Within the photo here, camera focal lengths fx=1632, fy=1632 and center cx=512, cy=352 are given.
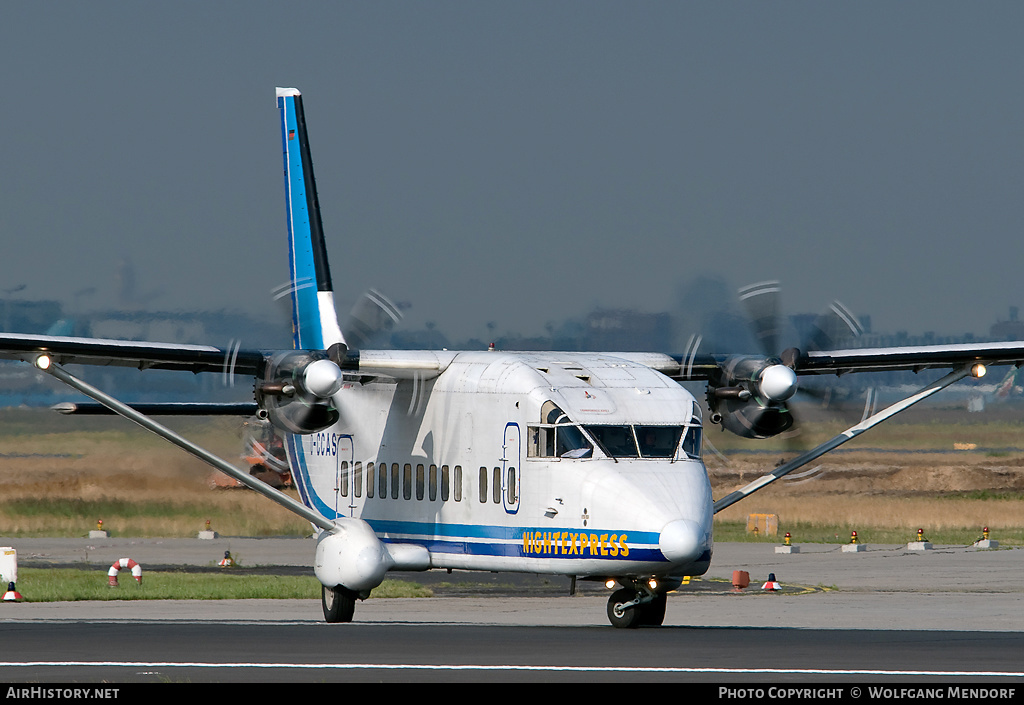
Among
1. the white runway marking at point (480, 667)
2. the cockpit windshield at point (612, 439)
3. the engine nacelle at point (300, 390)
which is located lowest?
the white runway marking at point (480, 667)

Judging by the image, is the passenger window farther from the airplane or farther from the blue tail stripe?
the blue tail stripe

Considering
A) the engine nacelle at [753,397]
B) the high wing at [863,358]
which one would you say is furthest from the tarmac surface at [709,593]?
the high wing at [863,358]

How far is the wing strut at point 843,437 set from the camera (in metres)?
25.5

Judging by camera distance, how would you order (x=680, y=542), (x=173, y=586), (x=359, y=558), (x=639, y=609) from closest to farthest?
(x=680, y=542)
(x=639, y=609)
(x=359, y=558)
(x=173, y=586)

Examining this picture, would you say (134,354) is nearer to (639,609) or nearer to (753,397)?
(639,609)

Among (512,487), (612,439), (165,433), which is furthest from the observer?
(165,433)

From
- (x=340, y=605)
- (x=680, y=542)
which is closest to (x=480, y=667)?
(x=680, y=542)

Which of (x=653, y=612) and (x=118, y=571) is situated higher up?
(x=118, y=571)

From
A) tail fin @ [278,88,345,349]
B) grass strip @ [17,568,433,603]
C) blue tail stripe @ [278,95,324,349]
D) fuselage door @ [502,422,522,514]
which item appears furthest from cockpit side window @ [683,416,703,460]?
grass strip @ [17,568,433,603]

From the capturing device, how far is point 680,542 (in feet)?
67.9

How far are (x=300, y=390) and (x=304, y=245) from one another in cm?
721

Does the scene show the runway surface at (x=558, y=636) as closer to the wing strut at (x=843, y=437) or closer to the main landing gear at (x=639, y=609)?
the main landing gear at (x=639, y=609)

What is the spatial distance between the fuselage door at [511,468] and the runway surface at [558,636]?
1.80 metres

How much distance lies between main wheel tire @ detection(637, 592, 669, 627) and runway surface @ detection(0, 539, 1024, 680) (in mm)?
464
